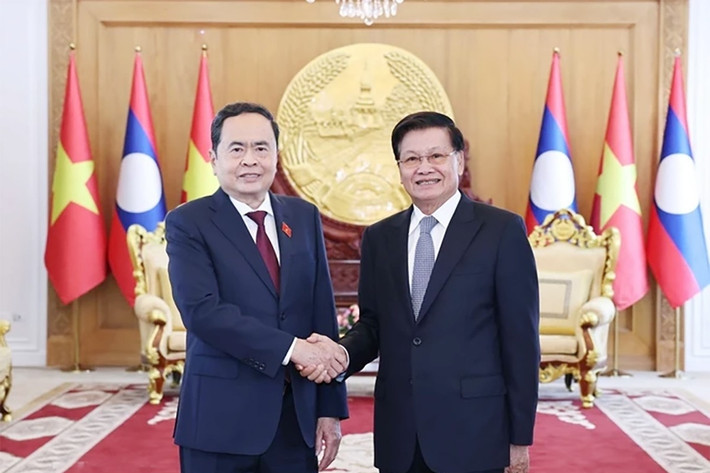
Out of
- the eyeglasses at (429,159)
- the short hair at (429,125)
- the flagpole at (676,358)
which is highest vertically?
the short hair at (429,125)

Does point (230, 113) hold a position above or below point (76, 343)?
above

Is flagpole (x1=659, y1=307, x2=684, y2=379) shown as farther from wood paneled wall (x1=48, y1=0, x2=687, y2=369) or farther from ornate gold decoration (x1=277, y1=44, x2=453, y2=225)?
ornate gold decoration (x1=277, y1=44, x2=453, y2=225)

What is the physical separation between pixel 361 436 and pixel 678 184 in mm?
3162

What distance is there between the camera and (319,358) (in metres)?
2.04

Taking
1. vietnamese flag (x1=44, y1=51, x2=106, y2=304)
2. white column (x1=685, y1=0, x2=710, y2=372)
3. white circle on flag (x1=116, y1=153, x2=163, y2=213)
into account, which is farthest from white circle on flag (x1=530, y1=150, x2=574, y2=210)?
vietnamese flag (x1=44, y1=51, x2=106, y2=304)

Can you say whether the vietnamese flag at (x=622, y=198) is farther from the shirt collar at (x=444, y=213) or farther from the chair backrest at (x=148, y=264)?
the shirt collar at (x=444, y=213)

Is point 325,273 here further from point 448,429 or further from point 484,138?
point 484,138

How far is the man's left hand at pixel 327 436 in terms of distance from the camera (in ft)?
7.07

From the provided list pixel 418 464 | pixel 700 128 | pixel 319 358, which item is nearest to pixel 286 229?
pixel 319 358

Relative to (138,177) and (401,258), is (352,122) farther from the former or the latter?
(401,258)

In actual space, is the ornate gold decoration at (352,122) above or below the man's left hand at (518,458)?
above

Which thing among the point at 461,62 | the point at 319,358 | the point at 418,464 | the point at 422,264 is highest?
the point at 461,62

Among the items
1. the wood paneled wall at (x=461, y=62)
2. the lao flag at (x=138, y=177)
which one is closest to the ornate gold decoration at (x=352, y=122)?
the wood paneled wall at (x=461, y=62)

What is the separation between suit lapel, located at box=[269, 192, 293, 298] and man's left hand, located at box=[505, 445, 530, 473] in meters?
0.66
